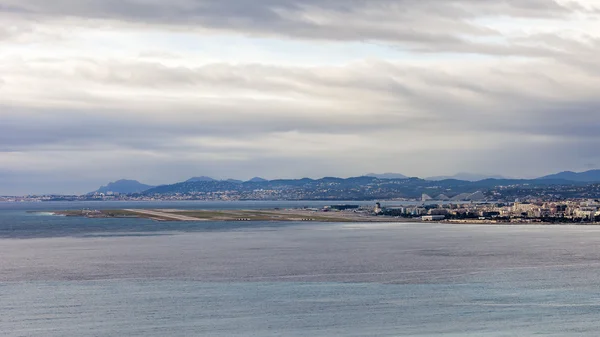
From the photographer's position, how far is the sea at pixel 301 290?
1452 inches

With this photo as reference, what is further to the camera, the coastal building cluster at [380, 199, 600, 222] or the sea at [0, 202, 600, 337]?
the coastal building cluster at [380, 199, 600, 222]

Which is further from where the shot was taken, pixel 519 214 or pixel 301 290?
pixel 519 214

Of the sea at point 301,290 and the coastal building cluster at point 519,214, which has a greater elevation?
the coastal building cluster at point 519,214

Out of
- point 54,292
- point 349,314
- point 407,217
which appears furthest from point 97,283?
point 407,217

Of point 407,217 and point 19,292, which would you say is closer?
point 19,292

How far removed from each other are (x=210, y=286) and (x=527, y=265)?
2528cm

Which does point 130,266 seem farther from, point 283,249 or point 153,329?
point 153,329

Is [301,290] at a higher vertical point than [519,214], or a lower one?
lower

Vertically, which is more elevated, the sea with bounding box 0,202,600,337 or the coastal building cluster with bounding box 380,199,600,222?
the coastal building cluster with bounding box 380,199,600,222

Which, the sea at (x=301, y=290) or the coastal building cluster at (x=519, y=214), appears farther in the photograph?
the coastal building cluster at (x=519, y=214)

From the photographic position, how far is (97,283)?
5141 centimetres

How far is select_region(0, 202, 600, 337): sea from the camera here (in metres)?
36.9

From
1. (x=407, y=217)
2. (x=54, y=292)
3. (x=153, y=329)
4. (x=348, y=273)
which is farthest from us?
(x=407, y=217)

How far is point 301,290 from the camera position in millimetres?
47531
